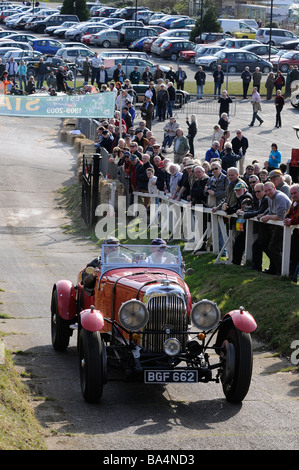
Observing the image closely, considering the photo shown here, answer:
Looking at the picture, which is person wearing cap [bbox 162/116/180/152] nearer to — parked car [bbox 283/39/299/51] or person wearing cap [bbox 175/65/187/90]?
person wearing cap [bbox 175/65/187/90]

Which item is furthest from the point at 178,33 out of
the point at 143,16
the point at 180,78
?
the point at 180,78

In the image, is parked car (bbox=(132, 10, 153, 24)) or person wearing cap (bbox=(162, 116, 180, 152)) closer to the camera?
person wearing cap (bbox=(162, 116, 180, 152))

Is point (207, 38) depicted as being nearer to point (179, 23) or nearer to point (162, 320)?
point (179, 23)

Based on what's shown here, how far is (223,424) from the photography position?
351 inches

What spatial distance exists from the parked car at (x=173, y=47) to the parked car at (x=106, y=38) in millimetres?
6217

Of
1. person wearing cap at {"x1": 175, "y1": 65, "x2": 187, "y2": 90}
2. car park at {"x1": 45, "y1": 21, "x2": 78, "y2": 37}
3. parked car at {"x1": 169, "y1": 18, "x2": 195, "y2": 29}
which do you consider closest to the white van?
parked car at {"x1": 169, "y1": 18, "x2": 195, "y2": 29}

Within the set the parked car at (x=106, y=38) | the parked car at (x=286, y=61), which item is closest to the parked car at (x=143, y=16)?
the parked car at (x=106, y=38)

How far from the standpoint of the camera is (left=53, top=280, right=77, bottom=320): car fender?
38.4 feet

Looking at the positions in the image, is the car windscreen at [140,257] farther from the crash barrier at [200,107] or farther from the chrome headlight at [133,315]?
the crash barrier at [200,107]

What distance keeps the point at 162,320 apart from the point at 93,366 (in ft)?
3.25

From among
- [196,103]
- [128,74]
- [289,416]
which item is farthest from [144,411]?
[128,74]

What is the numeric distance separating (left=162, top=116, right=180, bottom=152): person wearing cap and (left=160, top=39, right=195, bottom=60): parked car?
26.3 m

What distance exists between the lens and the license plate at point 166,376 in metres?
9.12
